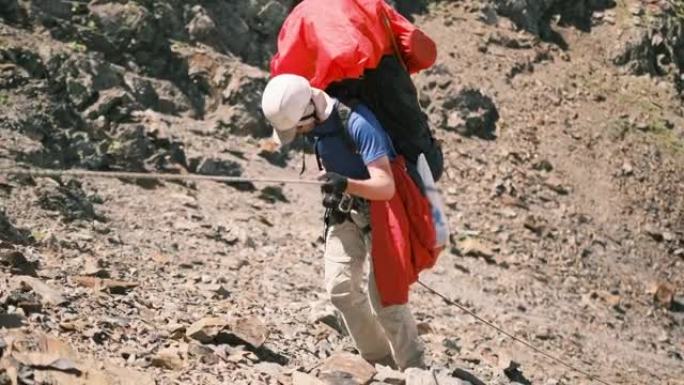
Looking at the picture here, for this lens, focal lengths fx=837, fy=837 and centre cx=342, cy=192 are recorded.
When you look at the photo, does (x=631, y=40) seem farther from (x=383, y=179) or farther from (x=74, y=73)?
(x=383, y=179)

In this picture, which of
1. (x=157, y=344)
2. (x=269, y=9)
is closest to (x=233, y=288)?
(x=157, y=344)

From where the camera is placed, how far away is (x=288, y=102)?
418 cm

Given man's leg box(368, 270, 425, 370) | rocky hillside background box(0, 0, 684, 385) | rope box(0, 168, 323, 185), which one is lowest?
rocky hillside background box(0, 0, 684, 385)

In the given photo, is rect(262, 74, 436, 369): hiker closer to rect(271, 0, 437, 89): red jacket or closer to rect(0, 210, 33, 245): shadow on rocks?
rect(271, 0, 437, 89): red jacket

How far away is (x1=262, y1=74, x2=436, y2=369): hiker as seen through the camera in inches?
166

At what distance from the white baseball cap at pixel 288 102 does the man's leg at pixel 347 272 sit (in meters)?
0.73

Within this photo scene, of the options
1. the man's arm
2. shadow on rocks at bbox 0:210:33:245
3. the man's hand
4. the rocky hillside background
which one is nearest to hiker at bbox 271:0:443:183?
the man's arm

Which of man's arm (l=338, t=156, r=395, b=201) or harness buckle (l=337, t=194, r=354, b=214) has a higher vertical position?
man's arm (l=338, t=156, r=395, b=201)

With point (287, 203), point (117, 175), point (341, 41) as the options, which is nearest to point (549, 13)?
point (287, 203)

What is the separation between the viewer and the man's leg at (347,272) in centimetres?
464

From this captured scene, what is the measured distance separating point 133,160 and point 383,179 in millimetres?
7721

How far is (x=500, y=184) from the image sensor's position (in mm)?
15109

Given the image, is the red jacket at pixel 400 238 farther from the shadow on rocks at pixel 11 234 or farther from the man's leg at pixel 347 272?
the shadow on rocks at pixel 11 234

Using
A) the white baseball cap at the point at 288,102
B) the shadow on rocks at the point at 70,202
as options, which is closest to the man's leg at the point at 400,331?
the white baseball cap at the point at 288,102
